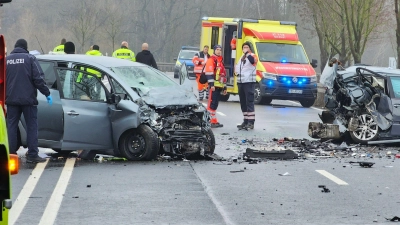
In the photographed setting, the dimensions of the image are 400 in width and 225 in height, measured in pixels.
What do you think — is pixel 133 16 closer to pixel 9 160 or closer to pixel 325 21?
pixel 325 21

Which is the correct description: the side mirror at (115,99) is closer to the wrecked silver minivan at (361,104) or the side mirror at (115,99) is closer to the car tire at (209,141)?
the car tire at (209,141)

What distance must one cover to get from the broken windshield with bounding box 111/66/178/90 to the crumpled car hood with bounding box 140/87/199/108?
0.81 feet

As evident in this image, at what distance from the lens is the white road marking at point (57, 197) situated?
841 centimetres

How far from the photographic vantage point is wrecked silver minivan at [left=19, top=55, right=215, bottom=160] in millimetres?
12977

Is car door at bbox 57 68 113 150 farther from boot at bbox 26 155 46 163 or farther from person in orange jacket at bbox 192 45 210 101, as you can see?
person in orange jacket at bbox 192 45 210 101

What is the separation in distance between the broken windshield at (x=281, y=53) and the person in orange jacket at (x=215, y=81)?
8235 millimetres

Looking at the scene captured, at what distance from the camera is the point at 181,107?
1342 centimetres

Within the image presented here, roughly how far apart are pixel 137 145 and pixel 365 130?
4980 mm

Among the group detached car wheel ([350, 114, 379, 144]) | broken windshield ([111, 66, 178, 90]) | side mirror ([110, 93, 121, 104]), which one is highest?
broken windshield ([111, 66, 178, 90])

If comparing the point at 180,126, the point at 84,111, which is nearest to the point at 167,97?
the point at 180,126

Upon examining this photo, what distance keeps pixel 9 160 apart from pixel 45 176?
612 cm

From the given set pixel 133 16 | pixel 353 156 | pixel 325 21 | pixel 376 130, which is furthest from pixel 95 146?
pixel 133 16

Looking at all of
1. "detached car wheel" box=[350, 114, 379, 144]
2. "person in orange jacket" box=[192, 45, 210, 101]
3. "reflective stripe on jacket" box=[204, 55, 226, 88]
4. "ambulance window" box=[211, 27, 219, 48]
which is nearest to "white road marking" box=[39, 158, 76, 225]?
"detached car wheel" box=[350, 114, 379, 144]

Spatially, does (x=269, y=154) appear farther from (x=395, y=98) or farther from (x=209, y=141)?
(x=395, y=98)
